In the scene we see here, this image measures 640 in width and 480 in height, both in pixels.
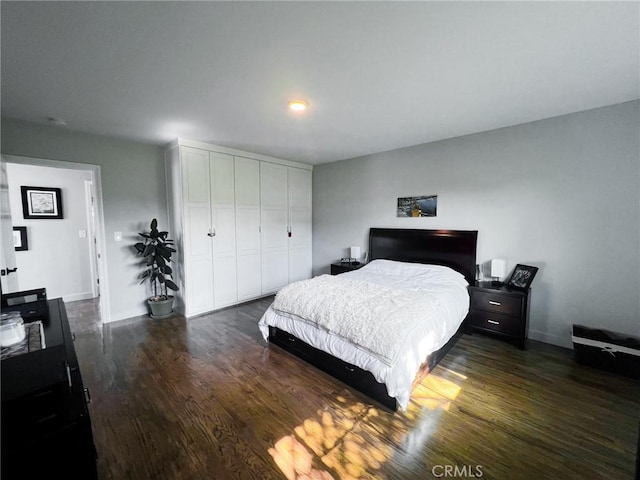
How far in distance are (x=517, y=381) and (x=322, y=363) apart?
1.67 meters

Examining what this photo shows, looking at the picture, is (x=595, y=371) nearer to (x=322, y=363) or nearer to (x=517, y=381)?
(x=517, y=381)

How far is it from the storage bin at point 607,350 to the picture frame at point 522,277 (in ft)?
1.79

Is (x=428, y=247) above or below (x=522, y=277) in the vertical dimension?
above

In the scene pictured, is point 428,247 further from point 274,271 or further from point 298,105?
point 274,271

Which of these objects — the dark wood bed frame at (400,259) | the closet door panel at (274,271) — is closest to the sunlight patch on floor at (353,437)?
the dark wood bed frame at (400,259)

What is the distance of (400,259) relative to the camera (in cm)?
393

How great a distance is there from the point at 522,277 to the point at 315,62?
296cm

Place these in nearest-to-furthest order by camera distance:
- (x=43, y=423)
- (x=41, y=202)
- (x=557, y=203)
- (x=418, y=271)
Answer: (x=43, y=423), (x=557, y=203), (x=418, y=271), (x=41, y=202)

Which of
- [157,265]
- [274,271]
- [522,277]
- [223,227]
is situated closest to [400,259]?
[522,277]

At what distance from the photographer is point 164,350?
2.79 metres

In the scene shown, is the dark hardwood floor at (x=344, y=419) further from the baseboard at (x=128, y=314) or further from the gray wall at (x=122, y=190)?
the gray wall at (x=122, y=190)

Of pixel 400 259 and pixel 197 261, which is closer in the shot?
pixel 197 261

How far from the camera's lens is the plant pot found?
11.9ft

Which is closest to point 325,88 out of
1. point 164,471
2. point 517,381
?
point 164,471
